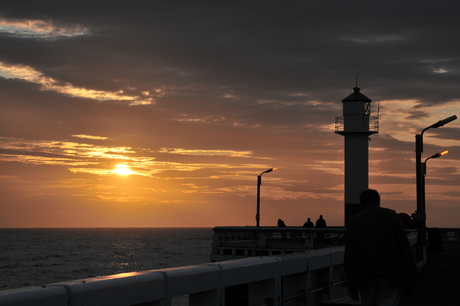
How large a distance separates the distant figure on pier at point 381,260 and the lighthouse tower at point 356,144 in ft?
141

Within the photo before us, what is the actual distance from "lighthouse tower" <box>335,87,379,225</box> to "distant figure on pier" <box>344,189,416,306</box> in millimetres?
42929

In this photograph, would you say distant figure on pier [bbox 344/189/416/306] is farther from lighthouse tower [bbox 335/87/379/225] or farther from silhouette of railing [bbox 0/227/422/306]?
lighthouse tower [bbox 335/87/379/225]

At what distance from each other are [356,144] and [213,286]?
4567cm

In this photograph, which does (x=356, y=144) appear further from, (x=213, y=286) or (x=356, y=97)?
(x=213, y=286)

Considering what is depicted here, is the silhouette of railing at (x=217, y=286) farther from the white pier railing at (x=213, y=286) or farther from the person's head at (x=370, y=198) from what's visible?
the person's head at (x=370, y=198)

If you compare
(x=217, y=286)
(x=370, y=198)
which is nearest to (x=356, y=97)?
(x=370, y=198)

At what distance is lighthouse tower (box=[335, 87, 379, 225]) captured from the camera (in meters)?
49.7

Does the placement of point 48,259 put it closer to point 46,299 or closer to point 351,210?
point 351,210

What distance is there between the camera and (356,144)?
165ft

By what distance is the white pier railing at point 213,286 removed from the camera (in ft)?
13.4

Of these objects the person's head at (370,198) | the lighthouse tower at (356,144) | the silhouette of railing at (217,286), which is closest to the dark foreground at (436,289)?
the silhouette of railing at (217,286)

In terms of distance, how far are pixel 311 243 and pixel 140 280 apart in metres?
25.2

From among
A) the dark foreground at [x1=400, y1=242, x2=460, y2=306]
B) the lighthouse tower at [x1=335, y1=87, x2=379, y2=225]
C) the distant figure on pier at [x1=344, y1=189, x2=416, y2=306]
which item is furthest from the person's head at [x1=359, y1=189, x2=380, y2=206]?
the lighthouse tower at [x1=335, y1=87, x2=379, y2=225]

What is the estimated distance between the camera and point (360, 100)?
51125mm
